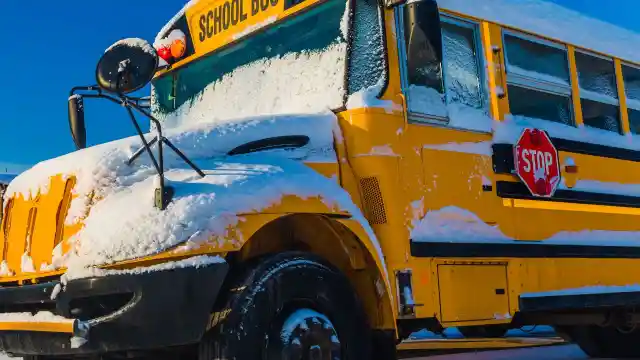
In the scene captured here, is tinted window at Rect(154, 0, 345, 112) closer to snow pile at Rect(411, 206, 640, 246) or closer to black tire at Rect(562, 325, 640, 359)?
snow pile at Rect(411, 206, 640, 246)

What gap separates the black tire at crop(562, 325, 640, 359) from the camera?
240 inches

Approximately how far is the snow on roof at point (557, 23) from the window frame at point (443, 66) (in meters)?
0.06

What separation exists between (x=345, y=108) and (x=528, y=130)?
1.19 m

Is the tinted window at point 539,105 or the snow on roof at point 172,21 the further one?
the snow on roof at point 172,21

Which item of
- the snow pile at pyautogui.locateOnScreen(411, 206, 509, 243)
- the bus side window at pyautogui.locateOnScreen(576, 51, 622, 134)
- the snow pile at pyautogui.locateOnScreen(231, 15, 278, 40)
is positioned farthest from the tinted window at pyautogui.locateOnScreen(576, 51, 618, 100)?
the snow pile at pyautogui.locateOnScreen(231, 15, 278, 40)

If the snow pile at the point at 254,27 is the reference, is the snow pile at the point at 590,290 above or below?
below

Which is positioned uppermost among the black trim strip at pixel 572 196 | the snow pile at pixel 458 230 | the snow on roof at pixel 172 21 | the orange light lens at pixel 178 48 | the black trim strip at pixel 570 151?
the snow on roof at pixel 172 21

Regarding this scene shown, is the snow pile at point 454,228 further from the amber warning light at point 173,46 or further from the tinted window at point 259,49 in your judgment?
the amber warning light at point 173,46

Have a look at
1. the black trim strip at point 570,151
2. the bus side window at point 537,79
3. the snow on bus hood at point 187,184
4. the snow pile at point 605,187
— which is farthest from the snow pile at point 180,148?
the snow pile at point 605,187

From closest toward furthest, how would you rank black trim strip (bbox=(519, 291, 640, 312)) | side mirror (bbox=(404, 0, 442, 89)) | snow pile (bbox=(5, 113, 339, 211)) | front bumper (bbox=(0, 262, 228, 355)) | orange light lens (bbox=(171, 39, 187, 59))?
front bumper (bbox=(0, 262, 228, 355))
snow pile (bbox=(5, 113, 339, 211))
side mirror (bbox=(404, 0, 442, 89))
black trim strip (bbox=(519, 291, 640, 312))
orange light lens (bbox=(171, 39, 187, 59))

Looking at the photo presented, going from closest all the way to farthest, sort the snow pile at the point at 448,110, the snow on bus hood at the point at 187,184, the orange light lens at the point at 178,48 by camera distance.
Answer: the snow on bus hood at the point at 187,184 < the snow pile at the point at 448,110 < the orange light lens at the point at 178,48

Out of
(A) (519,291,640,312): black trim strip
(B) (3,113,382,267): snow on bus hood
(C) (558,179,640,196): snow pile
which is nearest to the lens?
(B) (3,113,382,267): snow on bus hood

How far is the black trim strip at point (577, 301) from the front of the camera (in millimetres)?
4012

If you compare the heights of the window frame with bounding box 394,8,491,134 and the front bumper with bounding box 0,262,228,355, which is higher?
the window frame with bounding box 394,8,491,134
